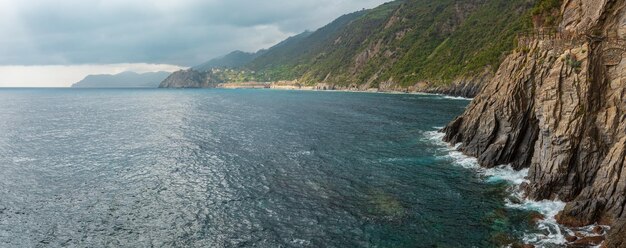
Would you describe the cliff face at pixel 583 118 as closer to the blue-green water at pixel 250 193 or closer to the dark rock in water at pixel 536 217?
the dark rock in water at pixel 536 217

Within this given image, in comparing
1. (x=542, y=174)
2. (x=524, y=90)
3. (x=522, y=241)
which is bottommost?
(x=522, y=241)

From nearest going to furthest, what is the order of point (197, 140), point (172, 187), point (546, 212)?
point (546, 212) → point (172, 187) → point (197, 140)

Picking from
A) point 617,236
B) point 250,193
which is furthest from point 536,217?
point 250,193

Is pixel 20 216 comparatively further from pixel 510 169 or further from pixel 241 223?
pixel 510 169

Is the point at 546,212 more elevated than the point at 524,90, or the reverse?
the point at 524,90

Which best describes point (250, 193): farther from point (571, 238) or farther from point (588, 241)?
point (588, 241)

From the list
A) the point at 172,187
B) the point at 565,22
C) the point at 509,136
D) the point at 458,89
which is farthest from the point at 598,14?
the point at 458,89

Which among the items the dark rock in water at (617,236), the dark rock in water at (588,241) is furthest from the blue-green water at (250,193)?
the dark rock in water at (617,236)
